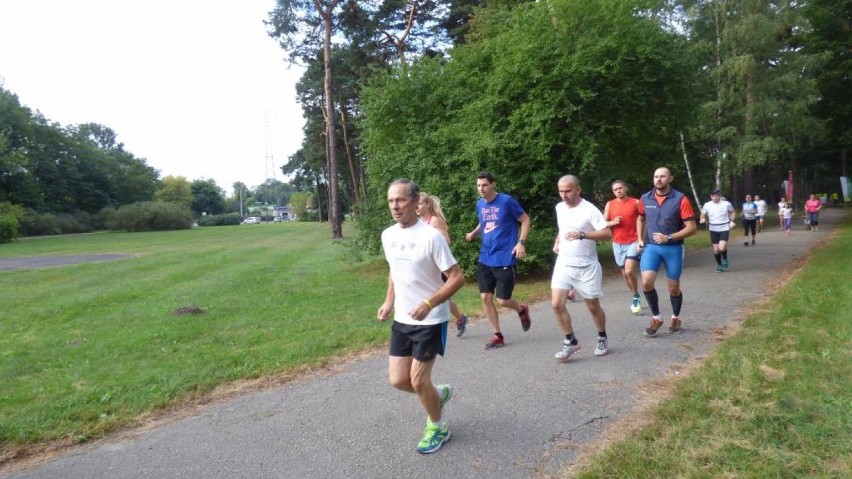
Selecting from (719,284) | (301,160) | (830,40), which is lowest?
(719,284)

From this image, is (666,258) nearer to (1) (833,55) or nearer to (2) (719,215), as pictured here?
(2) (719,215)

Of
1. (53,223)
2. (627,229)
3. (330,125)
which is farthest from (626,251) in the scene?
(53,223)

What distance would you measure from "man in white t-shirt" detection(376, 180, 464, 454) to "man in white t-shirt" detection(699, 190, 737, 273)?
33.1ft

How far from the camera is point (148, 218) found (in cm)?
5891

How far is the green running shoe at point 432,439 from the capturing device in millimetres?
3484

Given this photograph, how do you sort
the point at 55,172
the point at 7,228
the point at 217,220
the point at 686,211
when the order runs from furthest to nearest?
the point at 217,220 < the point at 55,172 < the point at 7,228 < the point at 686,211

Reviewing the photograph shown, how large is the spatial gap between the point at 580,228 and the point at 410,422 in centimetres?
254

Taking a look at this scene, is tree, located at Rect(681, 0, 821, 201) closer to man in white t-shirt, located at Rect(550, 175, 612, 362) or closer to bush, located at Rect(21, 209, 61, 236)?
man in white t-shirt, located at Rect(550, 175, 612, 362)

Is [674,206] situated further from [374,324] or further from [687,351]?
[374,324]

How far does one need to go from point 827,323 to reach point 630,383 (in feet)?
10.4

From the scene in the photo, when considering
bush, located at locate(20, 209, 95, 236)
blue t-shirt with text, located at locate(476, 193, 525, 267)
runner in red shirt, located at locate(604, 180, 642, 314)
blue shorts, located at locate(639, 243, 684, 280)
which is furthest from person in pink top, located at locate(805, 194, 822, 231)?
bush, located at locate(20, 209, 95, 236)

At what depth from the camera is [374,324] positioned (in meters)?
7.46

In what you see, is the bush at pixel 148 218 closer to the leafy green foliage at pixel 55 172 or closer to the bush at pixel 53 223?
the bush at pixel 53 223

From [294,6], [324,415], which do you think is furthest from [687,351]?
[294,6]
